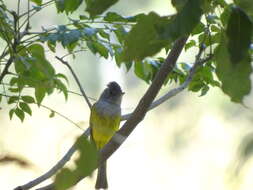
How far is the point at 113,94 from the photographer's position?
3.06 metres

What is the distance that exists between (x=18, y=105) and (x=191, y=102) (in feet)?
10.8

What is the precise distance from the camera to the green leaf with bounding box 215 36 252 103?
1.25ft

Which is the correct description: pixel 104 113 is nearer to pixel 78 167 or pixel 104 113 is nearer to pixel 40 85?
pixel 40 85

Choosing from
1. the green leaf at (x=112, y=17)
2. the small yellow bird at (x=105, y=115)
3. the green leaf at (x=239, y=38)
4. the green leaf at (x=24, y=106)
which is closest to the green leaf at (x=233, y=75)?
the green leaf at (x=239, y=38)

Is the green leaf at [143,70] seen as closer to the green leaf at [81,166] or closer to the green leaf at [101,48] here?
the green leaf at [101,48]

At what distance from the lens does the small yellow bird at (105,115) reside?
2.58 meters

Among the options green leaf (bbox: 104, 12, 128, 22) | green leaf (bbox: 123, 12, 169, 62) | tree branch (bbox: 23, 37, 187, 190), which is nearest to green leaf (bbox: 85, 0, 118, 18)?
green leaf (bbox: 123, 12, 169, 62)

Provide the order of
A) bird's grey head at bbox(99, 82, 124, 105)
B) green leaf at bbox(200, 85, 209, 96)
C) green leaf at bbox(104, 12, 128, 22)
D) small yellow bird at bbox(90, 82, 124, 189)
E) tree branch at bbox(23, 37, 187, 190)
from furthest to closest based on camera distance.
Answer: bird's grey head at bbox(99, 82, 124, 105) → small yellow bird at bbox(90, 82, 124, 189) → green leaf at bbox(200, 85, 209, 96) → green leaf at bbox(104, 12, 128, 22) → tree branch at bbox(23, 37, 187, 190)

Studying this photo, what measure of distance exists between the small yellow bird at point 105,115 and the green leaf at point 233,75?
2.04m

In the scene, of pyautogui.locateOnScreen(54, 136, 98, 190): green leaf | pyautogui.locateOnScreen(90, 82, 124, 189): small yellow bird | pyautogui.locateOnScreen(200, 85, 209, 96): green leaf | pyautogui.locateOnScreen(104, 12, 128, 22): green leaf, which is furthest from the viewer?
pyautogui.locateOnScreen(90, 82, 124, 189): small yellow bird

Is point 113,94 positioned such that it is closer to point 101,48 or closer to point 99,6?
point 101,48

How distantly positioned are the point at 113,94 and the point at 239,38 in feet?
8.89

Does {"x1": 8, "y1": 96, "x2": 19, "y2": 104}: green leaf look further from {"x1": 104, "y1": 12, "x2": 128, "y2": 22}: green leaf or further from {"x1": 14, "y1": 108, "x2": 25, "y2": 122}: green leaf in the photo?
{"x1": 104, "y1": 12, "x2": 128, "y2": 22}: green leaf

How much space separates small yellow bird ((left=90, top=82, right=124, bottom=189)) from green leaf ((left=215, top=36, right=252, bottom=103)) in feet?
6.69
